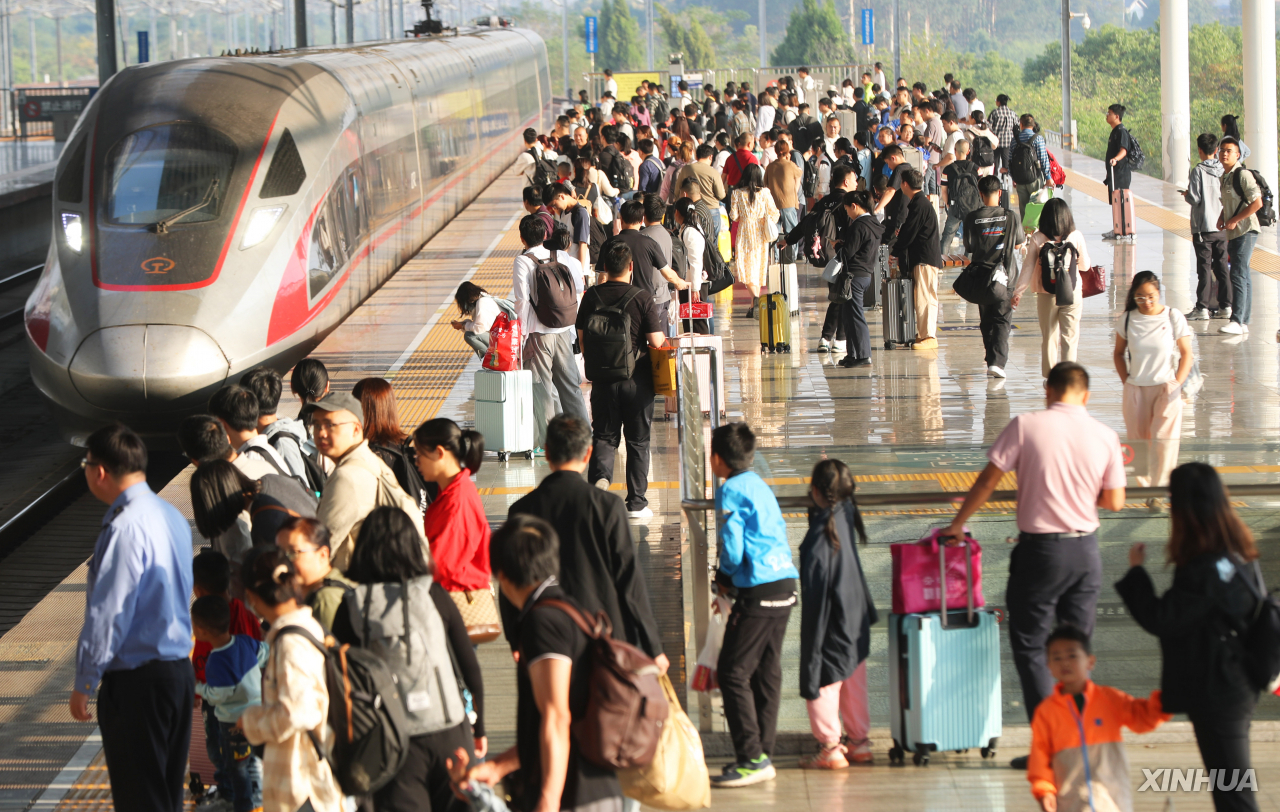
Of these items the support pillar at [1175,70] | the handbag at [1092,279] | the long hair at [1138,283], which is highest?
the support pillar at [1175,70]

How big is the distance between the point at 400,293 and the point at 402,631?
11.9 meters

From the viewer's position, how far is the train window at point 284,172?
11.8 meters

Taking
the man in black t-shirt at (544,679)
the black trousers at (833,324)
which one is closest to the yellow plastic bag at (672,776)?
the man in black t-shirt at (544,679)

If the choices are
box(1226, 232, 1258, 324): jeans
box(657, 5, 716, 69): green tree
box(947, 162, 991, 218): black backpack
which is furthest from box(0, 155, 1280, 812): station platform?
box(657, 5, 716, 69): green tree

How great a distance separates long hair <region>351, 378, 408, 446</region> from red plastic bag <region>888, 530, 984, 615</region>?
7.18 ft

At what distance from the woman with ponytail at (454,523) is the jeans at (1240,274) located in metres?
8.66

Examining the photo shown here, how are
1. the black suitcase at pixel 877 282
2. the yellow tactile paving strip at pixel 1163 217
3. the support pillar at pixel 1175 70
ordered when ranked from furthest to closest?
the support pillar at pixel 1175 70
the yellow tactile paving strip at pixel 1163 217
the black suitcase at pixel 877 282

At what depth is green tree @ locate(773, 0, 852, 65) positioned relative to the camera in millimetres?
94375

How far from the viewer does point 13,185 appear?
94.8 feet

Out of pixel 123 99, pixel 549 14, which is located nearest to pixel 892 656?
pixel 123 99

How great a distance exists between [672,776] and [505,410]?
548 cm

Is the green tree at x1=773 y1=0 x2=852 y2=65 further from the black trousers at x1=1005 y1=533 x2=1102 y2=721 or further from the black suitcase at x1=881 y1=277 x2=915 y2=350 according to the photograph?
the black trousers at x1=1005 y1=533 x2=1102 y2=721

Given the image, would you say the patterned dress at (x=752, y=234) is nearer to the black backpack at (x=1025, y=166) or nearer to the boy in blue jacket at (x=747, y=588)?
the black backpack at (x=1025, y=166)

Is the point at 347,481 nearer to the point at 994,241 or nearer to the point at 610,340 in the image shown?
the point at 610,340
